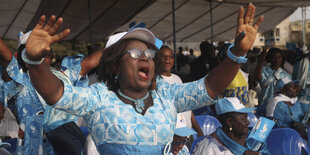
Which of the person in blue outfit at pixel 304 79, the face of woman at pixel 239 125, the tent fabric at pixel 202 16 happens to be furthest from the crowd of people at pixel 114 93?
the tent fabric at pixel 202 16

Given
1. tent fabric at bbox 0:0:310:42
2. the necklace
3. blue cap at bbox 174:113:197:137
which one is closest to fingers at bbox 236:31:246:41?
the necklace

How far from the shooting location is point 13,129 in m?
5.46

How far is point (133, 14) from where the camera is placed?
10430mm

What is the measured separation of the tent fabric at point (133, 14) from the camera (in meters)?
9.29

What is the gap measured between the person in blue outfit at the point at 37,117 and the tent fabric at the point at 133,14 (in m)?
5.27

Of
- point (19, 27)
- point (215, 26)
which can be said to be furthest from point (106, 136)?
point (215, 26)

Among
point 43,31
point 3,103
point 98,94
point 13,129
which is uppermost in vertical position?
point 43,31

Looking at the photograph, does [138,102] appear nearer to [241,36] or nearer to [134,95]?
[134,95]

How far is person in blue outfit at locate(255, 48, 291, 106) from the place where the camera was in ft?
23.0

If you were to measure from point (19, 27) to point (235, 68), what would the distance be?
1040 cm

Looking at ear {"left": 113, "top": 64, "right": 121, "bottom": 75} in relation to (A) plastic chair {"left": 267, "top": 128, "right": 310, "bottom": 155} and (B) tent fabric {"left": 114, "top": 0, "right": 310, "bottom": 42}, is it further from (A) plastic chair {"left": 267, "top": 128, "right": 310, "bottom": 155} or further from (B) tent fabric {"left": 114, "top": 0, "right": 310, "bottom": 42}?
(B) tent fabric {"left": 114, "top": 0, "right": 310, "bottom": 42}

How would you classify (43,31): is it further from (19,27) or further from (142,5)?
(19,27)

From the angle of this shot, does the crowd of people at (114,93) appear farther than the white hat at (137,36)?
No

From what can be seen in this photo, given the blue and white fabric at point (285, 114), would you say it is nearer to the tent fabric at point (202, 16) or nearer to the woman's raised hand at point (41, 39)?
the tent fabric at point (202, 16)
